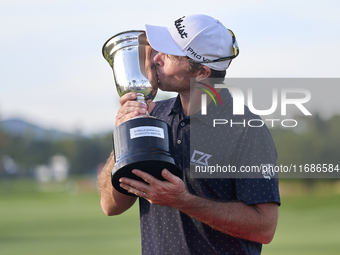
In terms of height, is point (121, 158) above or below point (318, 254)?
above

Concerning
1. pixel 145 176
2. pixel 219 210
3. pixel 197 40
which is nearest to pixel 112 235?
pixel 197 40

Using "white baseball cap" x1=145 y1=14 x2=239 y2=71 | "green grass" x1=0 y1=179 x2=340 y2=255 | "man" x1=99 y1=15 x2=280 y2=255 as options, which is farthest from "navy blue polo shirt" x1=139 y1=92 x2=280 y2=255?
"green grass" x1=0 y1=179 x2=340 y2=255

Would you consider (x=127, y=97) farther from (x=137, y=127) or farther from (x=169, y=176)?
(x=169, y=176)

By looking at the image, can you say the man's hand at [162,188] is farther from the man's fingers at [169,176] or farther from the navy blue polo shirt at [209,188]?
the navy blue polo shirt at [209,188]

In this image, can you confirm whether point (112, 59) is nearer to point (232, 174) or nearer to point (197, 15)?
point (197, 15)

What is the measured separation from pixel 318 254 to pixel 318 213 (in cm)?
1525

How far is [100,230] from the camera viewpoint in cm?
1975

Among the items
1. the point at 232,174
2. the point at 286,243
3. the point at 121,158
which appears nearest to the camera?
the point at 121,158

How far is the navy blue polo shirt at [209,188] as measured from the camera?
3271 millimetres

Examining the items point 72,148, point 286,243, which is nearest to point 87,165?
point 72,148

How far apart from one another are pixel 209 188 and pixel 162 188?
521 mm

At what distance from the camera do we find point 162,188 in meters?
2.93

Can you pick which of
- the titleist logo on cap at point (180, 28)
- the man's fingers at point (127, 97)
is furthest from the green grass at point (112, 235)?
the man's fingers at point (127, 97)

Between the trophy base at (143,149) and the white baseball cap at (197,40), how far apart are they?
0.58 m
